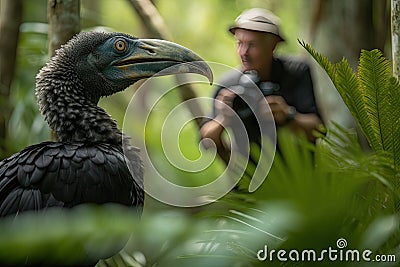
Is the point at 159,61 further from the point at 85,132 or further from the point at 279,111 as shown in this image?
the point at 279,111

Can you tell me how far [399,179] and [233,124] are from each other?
1.37 meters

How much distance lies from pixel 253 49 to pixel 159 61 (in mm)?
823

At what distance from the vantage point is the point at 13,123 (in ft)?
15.9

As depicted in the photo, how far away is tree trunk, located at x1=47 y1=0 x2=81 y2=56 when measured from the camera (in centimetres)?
330

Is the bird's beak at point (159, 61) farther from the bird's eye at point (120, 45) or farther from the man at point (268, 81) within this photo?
the man at point (268, 81)

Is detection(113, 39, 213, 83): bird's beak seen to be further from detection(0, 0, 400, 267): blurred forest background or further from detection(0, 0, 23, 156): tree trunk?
detection(0, 0, 23, 156): tree trunk

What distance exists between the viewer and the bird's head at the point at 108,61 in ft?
10.4

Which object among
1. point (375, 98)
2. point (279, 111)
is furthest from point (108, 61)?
point (375, 98)

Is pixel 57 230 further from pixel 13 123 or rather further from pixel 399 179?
pixel 13 123

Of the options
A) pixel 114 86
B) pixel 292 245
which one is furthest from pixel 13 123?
pixel 292 245

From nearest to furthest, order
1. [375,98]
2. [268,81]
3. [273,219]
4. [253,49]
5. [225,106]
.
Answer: [273,219] → [375,98] → [225,106] → [253,49] → [268,81]

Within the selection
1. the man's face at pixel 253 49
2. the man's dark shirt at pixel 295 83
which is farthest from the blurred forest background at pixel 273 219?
the man's dark shirt at pixel 295 83

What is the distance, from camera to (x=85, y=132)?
Result: 3.08m

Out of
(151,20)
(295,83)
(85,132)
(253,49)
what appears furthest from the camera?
(151,20)
